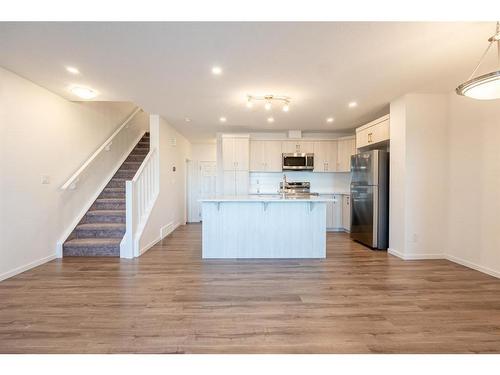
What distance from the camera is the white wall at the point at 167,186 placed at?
16.1 ft

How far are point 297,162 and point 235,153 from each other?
1.60 m

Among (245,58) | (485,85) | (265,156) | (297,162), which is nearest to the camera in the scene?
(485,85)

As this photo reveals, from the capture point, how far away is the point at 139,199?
4.48 meters

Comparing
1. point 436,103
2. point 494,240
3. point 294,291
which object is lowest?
point 294,291

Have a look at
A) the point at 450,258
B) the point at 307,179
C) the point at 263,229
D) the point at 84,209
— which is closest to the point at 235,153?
the point at 307,179

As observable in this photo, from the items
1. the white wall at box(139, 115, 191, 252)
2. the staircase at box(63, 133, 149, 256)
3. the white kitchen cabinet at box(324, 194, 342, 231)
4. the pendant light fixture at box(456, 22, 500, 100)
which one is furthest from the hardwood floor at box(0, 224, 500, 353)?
the white kitchen cabinet at box(324, 194, 342, 231)

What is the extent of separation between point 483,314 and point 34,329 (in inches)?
148

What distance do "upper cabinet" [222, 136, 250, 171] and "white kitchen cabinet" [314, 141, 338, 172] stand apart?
6.00ft

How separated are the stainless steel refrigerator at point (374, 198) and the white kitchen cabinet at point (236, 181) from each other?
2.72 meters

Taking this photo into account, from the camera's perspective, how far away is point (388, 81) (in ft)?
11.2

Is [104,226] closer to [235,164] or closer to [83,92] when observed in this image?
[83,92]

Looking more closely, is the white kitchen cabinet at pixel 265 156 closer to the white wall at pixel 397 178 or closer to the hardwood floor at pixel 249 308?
the white wall at pixel 397 178

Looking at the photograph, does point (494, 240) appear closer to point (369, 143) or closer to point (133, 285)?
point (369, 143)
